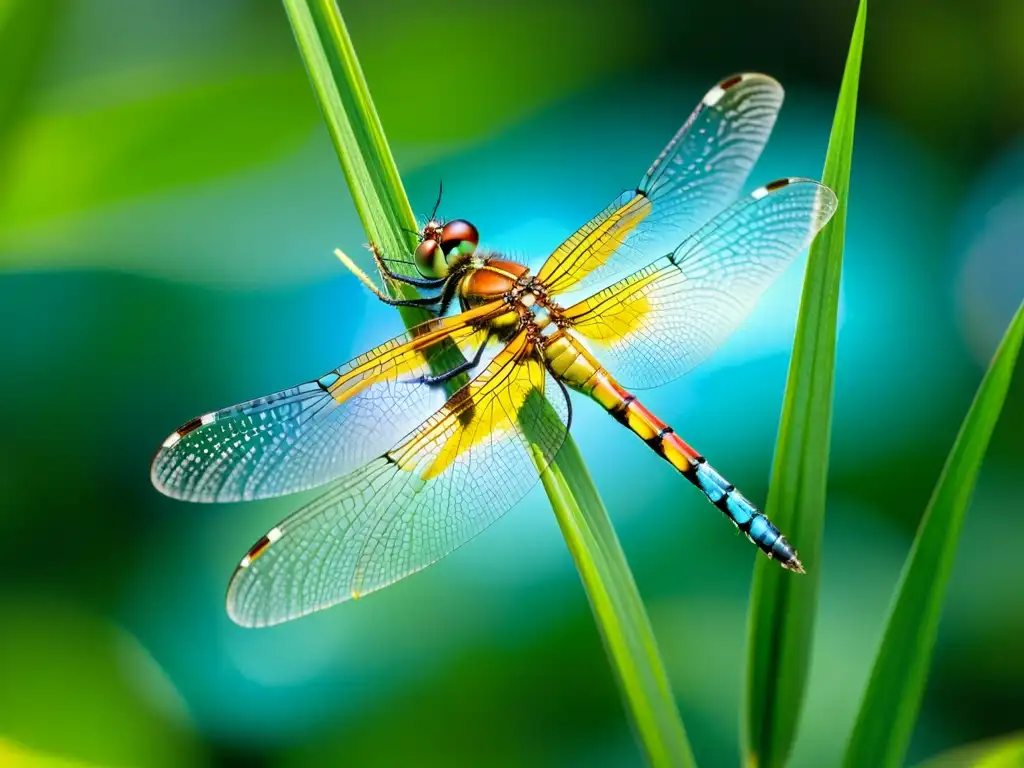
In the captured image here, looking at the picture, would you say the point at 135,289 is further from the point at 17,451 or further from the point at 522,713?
the point at 522,713

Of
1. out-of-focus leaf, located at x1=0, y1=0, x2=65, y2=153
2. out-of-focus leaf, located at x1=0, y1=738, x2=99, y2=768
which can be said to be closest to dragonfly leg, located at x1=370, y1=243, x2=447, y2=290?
out-of-focus leaf, located at x1=0, y1=738, x2=99, y2=768

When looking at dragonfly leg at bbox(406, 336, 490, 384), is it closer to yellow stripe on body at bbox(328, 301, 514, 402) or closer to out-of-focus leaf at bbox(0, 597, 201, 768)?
yellow stripe on body at bbox(328, 301, 514, 402)

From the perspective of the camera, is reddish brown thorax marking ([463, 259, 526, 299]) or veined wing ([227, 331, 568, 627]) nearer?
veined wing ([227, 331, 568, 627])

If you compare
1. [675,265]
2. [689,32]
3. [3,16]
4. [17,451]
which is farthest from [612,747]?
[689,32]

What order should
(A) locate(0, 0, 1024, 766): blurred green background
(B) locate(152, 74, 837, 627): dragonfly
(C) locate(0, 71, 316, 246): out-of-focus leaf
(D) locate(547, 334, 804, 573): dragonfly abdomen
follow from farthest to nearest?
(C) locate(0, 71, 316, 246): out-of-focus leaf
(A) locate(0, 0, 1024, 766): blurred green background
(D) locate(547, 334, 804, 573): dragonfly abdomen
(B) locate(152, 74, 837, 627): dragonfly

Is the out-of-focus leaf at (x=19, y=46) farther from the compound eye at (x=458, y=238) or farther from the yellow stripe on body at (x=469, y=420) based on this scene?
the yellow stripe on body at (x=469, y=420)

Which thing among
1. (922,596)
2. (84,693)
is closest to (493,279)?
(922,596)
